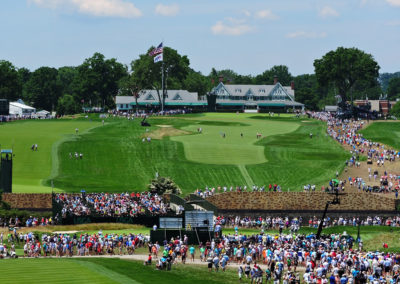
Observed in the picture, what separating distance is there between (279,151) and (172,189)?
1239 inches

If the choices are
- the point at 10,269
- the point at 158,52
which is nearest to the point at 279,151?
the point at 158,52

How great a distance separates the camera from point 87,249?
53500mm

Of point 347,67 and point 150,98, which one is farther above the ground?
point 347,67

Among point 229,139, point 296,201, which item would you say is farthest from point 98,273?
point 229,139

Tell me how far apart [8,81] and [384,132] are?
105 m

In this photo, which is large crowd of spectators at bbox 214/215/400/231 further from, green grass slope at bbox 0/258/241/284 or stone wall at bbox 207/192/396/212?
green grass slope at bbox 0/258/241/284

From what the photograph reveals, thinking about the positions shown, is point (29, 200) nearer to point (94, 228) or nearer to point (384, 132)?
point (94, 228)

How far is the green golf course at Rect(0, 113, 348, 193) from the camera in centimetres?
9231

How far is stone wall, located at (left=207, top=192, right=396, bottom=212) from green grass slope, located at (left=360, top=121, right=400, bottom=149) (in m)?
35.2

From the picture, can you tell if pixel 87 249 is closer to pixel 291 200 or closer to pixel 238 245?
pixel 238 245

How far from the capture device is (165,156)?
344 ft

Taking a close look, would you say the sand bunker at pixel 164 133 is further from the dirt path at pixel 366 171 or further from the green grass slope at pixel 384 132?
the dirt path at pixel 366 171

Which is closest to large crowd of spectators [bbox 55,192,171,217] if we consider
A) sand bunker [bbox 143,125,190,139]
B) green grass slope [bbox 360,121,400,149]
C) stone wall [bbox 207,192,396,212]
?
stone wall [bbox 207,192,396,212]

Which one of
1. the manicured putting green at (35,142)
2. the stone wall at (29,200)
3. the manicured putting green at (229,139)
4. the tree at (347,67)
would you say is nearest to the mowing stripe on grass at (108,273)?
the stone wall at (29,200)
